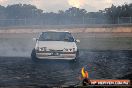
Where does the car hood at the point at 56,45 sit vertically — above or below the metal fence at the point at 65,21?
above

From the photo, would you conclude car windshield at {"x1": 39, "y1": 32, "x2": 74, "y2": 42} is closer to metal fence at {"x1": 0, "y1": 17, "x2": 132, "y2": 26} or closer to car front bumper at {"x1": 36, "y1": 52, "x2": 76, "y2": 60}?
car front bumper at {"x1": 36, "y1": 52, "x2": 76, "y2": 60}

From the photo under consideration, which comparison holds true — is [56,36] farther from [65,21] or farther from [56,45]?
[65,21]

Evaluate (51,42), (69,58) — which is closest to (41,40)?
(51,42)

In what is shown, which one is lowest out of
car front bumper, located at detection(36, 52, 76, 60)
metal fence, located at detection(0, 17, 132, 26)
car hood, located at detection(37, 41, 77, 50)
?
metal fence, located at detection(0, 17, 132, 26)

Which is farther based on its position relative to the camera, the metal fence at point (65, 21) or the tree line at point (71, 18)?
the tree line at point (71, 18)

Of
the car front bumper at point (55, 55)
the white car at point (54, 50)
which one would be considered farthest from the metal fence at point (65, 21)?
the car front bumper at point (55, 55)

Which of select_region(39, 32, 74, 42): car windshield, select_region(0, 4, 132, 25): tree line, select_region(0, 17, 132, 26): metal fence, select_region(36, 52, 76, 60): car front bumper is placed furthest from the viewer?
select_region(0, 4, 132, 25): tree line

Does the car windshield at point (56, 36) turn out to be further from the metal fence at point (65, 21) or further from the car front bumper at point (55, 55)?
the metal fence at point (65, 21)

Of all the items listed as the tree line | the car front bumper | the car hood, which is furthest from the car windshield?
the tree line

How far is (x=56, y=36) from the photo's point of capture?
58.8ft

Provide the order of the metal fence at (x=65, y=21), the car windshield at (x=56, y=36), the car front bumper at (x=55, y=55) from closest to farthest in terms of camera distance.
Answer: the car front bumper at (x=55, y=55)
the car windshield at (x=56, y=36)
the metal fence at (x=65, y=21)

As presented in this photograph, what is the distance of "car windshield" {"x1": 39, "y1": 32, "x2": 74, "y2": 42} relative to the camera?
1723 cm

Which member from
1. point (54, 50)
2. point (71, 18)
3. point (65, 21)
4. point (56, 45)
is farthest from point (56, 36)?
point (71, 18)

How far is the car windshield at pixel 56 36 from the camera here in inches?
679
